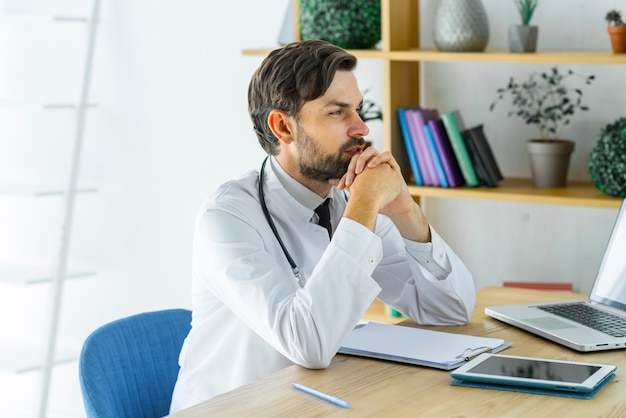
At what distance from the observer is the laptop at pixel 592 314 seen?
183cm

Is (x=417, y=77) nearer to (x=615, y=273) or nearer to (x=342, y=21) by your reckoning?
(x=342, y=21)

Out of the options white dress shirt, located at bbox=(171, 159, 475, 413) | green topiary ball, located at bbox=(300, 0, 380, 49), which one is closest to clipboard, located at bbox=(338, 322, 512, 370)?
white dress shirt, located at bbox=(171, 159, 475, 413)

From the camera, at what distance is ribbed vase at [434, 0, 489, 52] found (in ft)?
9.11

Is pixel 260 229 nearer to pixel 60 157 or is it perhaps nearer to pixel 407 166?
pixel 407 166

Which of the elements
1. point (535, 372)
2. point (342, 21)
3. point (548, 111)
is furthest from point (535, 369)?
point (342, 21)

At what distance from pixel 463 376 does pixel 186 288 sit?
2288 mm

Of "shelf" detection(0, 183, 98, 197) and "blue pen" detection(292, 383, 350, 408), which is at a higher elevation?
"shelf" detection(0, 183, 98, 197)

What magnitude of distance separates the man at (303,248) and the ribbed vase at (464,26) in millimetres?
891

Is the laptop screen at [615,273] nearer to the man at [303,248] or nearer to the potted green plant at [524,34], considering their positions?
the man at [303,248]

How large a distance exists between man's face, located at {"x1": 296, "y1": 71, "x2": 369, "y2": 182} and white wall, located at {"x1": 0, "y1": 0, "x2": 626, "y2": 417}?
3.96ft

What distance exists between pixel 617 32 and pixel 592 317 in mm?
964

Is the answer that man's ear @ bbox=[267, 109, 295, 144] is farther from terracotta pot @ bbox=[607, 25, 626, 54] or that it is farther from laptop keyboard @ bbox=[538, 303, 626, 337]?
terracotta pot @ bbox=[607, 25, 626, 54]

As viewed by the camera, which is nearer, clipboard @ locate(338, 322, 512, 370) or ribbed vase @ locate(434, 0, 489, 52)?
clipboard @ locate(338, 322, 512, 370)

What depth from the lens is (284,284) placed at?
5.61 feet
